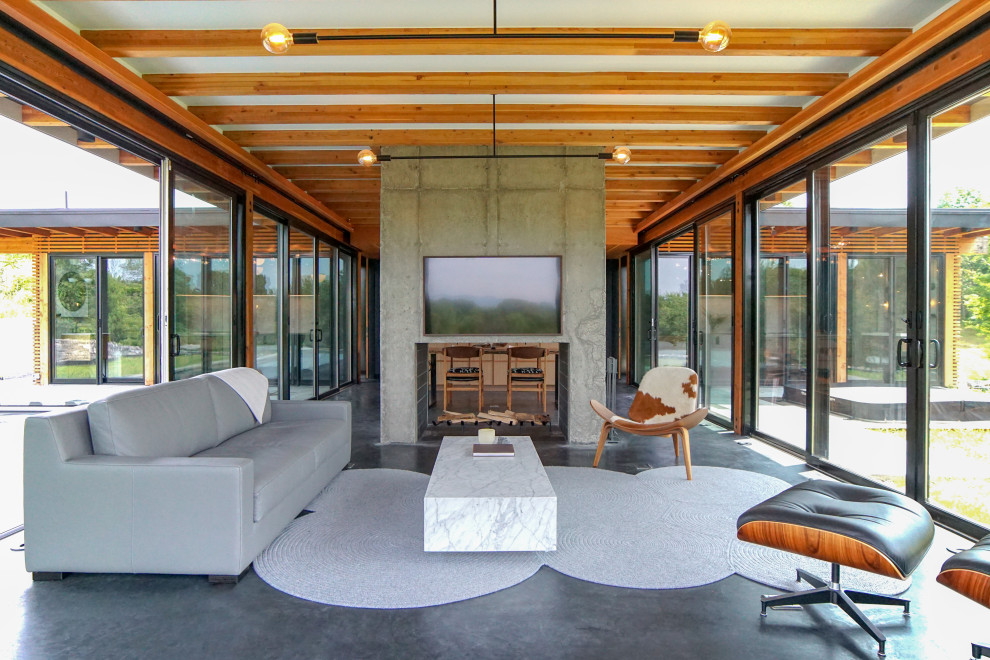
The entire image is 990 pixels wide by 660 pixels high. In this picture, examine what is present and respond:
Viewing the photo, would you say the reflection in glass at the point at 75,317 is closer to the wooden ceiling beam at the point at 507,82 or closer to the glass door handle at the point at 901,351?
the wooden ceiling beam at the point at 507,82

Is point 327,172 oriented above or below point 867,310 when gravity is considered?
above

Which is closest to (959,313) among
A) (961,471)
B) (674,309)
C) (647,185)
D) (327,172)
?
(961,471)

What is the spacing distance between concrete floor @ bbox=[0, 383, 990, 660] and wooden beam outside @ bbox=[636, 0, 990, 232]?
2708 mm

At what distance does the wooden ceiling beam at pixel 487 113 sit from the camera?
15.1 feet

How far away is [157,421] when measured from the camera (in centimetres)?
293

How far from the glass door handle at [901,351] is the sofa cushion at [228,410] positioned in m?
4.31

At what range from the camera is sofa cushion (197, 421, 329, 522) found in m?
2.75

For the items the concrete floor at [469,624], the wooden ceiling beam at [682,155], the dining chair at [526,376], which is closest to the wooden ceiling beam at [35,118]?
the concrete floor at [469,624]

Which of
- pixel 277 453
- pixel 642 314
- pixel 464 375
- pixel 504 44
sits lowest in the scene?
pixel 277 453

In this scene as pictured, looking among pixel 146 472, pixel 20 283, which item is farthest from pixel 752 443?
pixel 20 283

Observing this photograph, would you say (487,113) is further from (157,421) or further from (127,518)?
(127,518)

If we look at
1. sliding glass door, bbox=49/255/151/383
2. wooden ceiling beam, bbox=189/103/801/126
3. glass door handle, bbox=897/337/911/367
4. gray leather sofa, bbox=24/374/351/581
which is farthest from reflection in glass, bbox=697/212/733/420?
sliding glass door, bbox=49/255/151/383

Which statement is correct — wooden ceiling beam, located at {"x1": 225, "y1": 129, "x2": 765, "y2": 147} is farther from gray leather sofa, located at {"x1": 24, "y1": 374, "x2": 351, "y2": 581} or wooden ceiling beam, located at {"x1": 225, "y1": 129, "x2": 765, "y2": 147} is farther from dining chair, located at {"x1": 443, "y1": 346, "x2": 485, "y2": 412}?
gray leather sofa, located at {"x1": 24, "y1": 374, "x2": 351, "y2": 581}

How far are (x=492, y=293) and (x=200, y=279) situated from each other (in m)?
2.65
